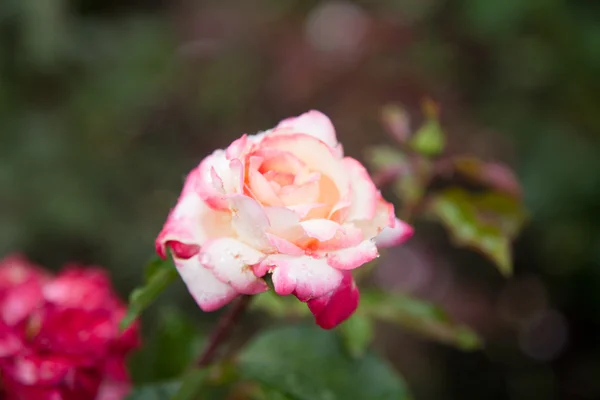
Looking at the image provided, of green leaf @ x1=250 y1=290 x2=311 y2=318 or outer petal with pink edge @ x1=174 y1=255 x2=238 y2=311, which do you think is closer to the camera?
outer petal with pink edge @ x1=174 y1=255 x2=238 y2=311

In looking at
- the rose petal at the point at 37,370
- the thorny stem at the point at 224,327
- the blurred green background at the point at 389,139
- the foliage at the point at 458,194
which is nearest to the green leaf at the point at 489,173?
the foliage at the point at 458,194

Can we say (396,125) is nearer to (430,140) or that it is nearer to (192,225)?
(430,140)

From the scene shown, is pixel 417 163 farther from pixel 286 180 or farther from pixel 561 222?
pixel 561 222

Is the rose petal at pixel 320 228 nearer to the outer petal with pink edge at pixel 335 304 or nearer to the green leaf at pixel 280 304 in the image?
the outer petal with pink edge at pixel 335 304

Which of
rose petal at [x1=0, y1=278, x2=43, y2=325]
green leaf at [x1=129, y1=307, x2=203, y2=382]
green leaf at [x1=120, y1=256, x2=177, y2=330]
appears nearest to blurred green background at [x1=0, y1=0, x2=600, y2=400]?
green leaf at [x1=129, y1=307, x2=203, y2=382]

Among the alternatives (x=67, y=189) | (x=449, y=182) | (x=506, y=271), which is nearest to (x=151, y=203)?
(x=67, y=189)

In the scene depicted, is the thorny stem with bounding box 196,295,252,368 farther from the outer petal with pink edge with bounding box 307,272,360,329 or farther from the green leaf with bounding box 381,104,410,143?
the green leaf with bounding box 381,104,410,143
